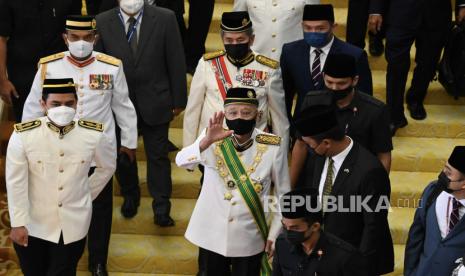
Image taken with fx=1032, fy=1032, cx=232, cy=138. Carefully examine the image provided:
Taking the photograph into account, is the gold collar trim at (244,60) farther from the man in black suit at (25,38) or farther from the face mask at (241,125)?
the man in black suit at (25,38)

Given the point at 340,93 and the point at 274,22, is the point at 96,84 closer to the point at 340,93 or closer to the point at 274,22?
the point at 274,22

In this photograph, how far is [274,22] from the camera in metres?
7.38

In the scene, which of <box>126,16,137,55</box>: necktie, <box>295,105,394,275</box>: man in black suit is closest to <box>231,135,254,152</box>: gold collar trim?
<box>295,105,394,275</box>: man in black suit

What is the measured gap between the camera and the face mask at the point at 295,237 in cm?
494

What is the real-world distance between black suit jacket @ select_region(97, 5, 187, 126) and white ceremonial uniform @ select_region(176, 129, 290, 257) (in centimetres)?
129

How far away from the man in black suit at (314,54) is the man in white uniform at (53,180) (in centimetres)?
140

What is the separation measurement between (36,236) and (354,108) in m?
2.01

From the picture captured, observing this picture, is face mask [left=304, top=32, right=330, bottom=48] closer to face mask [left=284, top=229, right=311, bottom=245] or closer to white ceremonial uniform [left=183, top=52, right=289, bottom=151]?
white ceremonial uniform [left=183, top=52, right=289, bottom=151]

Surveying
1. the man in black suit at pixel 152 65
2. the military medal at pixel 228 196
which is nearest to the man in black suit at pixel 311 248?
the military medal at pixel 228 196

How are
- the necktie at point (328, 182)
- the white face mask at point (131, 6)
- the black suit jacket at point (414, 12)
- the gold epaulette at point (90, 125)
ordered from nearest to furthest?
the necktie at point (328, 182), the gold epaulette at point (90, 125), the white face mask at point (131, 6), the black suit jacket at point (414, 12)

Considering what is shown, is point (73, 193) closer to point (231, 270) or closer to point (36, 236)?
point (36, 236)

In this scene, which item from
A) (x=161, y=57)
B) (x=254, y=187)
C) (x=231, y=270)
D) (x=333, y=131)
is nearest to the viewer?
(x=333, y=131)

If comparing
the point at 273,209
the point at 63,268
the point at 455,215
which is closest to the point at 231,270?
the point at 273,209

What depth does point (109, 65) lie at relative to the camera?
6746mm
